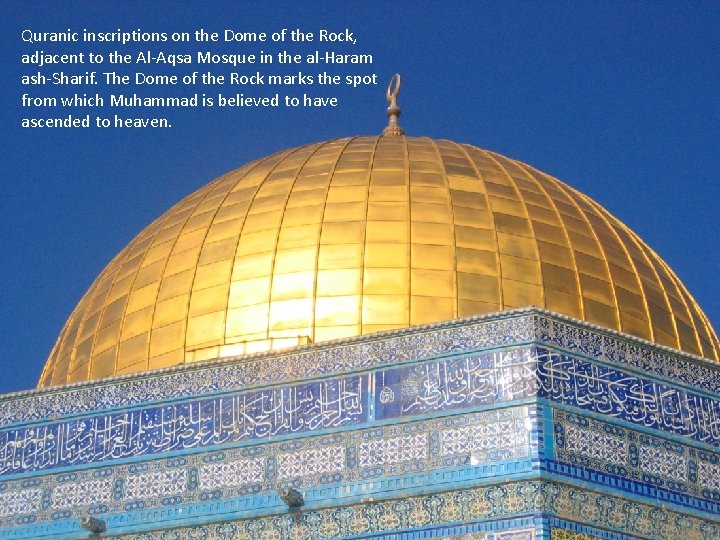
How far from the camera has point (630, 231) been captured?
14.2 metres

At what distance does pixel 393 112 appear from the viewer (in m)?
15.4

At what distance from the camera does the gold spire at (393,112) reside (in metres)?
15.1

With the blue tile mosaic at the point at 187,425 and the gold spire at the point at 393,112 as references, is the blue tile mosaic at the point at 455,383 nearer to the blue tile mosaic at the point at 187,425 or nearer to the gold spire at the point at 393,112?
the blue tile mosaic at the point at 187,425

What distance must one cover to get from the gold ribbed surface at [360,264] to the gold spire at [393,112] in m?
0.95

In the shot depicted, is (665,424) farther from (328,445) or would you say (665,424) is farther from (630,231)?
(630,231)

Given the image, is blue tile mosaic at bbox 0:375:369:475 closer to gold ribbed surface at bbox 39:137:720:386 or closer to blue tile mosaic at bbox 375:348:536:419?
blue tile mosaic at bbox 375:348:536:419

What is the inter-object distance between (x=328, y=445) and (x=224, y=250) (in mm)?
2810

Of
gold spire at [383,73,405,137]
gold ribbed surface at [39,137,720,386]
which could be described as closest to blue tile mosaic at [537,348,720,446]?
gold ribbed surface at [39,137,720,386]

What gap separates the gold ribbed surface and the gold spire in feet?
3.12

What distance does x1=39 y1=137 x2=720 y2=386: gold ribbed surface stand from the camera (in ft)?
40.0

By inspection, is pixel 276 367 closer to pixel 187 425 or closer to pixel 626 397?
pixel 187 425

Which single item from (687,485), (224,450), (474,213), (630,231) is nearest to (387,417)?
(224,450)

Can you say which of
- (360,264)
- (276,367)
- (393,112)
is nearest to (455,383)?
(276,367)

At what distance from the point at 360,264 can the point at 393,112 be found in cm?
333
